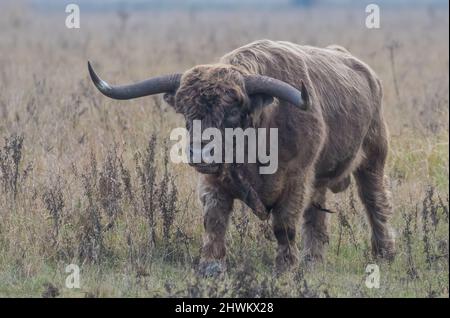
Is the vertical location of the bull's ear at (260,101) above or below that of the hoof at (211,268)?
above

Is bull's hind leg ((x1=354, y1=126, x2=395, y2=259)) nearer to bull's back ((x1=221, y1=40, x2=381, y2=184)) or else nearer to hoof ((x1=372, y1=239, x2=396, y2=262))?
hoof ((x1=372, y1=239, x2=396, y2=262))

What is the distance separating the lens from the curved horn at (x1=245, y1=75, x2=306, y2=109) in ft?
21.6

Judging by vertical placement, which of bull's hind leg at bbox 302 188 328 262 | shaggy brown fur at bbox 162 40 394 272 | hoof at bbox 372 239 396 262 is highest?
shaggy brown fur at bbox 162 40 394 272

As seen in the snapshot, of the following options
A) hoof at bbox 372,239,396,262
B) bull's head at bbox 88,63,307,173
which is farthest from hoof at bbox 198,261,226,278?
hoof at bbox 372,239,396,262

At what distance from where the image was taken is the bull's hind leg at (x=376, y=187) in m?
8.44

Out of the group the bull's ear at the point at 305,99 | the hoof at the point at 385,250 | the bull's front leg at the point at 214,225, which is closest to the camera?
the bull's ear at the point at 305,99

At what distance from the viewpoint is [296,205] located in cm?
721

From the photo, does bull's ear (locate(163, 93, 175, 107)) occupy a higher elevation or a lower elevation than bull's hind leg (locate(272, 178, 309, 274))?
higher

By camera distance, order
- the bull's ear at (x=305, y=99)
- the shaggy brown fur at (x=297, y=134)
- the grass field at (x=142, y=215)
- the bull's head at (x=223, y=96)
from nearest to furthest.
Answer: the bull's ear at (x=305, y=99)
the bull's head at (x=223, y=96)
the shaggy brown fur at (x=297, y=134)
the grass field at (x=142, y=215)

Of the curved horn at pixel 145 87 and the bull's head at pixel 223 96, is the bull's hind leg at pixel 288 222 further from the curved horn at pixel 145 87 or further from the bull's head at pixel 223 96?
the curved horn at pixel 145 87

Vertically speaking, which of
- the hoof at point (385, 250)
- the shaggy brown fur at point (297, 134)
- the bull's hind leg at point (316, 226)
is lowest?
the hoof at point (385, 250)

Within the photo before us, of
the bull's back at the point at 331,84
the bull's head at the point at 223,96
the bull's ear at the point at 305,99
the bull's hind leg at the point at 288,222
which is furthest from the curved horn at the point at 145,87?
the bull's hind leg at the point at 288,222

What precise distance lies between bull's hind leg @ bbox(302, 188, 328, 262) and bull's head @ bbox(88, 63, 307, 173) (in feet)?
5.16
